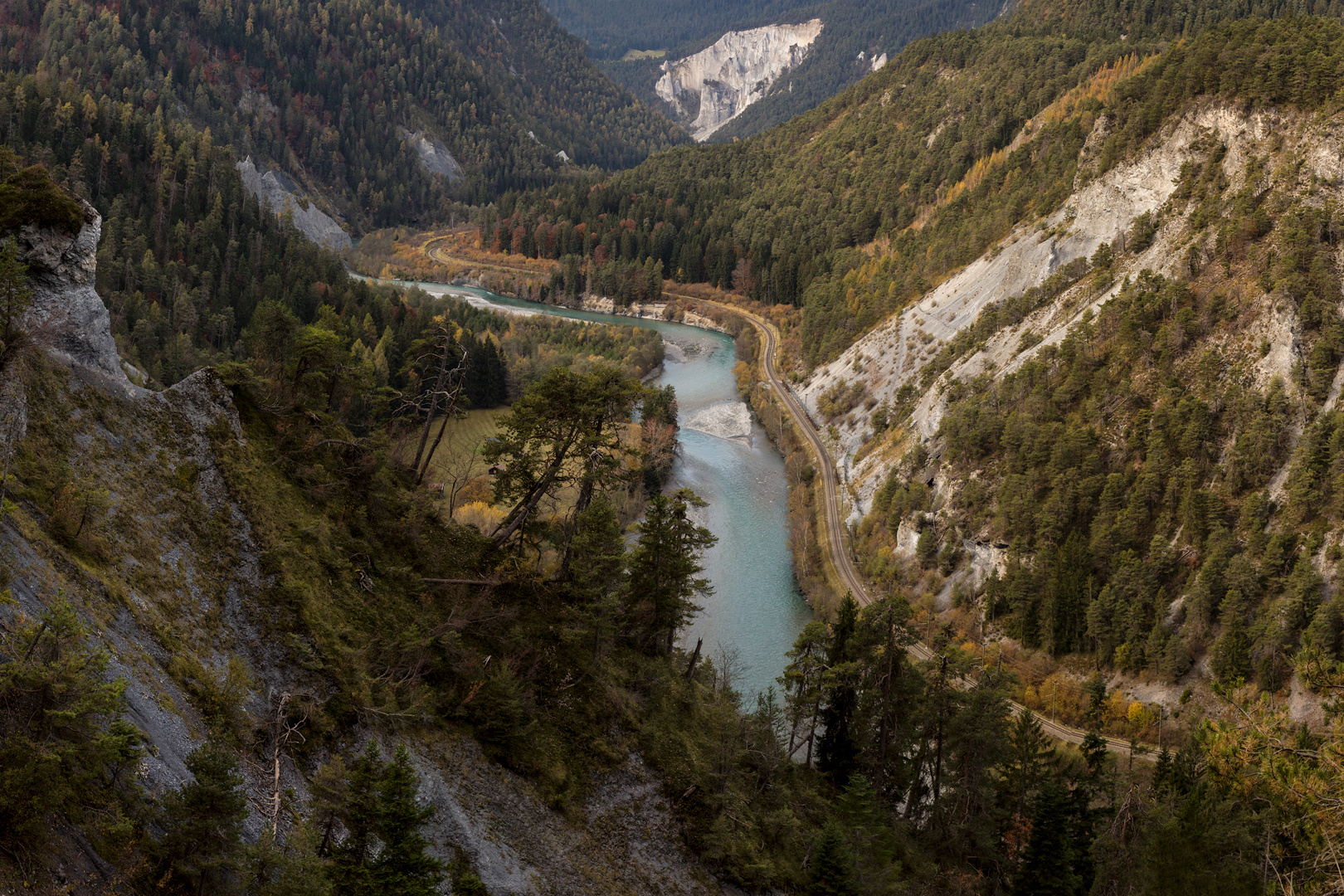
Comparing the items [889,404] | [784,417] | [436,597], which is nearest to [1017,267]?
[889,404]

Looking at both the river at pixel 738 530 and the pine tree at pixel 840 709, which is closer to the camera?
the pine tree at pixel 840 709

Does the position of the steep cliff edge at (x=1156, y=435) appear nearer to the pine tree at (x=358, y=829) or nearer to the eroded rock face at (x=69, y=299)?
the pine tree at (x=358, y=829)

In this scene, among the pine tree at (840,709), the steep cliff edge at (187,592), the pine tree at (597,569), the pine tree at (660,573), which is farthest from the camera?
the pine tree at (840,709)

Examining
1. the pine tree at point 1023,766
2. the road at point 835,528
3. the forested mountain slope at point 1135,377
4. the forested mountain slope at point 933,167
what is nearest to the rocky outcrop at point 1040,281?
the forested mountain slope at point 1135,377

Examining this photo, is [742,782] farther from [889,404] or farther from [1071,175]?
[1071,175]

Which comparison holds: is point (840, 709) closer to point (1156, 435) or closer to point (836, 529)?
point (1156, 435)

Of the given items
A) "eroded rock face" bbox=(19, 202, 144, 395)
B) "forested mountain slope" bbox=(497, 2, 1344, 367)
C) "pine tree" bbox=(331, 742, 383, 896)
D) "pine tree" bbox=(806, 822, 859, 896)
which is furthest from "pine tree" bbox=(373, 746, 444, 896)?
"forested mountain slope" bbox=(497, 2, 1344, 367)
